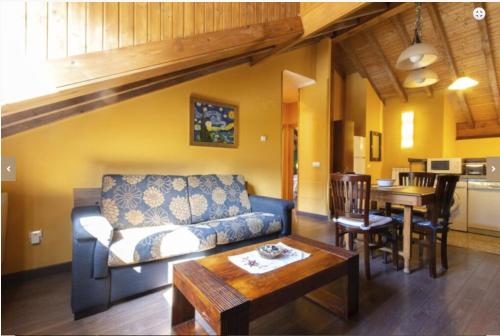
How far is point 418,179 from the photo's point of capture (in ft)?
9.21

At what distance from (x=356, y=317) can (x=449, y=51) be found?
481 centimetres

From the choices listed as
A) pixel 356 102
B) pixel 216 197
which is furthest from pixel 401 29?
pixel 216 197

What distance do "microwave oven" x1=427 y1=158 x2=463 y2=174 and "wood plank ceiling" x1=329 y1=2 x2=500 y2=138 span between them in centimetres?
149

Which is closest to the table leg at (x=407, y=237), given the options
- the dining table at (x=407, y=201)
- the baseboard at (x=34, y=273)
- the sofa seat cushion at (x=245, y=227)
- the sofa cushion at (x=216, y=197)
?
the dining table at (x=407, y=201)

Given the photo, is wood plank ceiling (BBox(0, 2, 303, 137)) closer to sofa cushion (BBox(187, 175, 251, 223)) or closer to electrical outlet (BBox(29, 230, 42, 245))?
electrical outlet (BBox(29, 230, 42, 245))

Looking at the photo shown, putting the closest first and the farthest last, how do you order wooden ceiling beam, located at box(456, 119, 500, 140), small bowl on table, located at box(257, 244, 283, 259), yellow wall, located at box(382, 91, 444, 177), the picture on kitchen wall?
1. small bowl on table, located at box(257, 244, 283, 259)
2. the picture on kitchen wall
3. wooden ceiling beam, located at box(456, 119, 500, 140)
4. yellow wall, located at box(382, 91, 444, 177)

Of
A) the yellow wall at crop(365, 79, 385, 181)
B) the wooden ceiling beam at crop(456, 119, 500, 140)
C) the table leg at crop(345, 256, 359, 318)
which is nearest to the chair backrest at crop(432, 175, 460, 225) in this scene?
the table leg at crop(345, 256, 359, 318)

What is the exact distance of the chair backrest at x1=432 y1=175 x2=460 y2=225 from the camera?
6.71 feet

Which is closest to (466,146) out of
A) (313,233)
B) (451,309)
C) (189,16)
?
(313,233)

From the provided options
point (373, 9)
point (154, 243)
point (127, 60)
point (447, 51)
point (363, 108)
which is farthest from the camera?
point (363, 108)

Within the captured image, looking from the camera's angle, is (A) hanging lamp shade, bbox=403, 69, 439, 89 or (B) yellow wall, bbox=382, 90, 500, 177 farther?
(B) yellow wall, bbox=382, 90, 500, 177

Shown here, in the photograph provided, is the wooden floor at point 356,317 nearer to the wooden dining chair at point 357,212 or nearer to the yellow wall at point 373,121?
the wooden dining chair at point 357,212

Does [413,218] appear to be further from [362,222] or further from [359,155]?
[359,155]

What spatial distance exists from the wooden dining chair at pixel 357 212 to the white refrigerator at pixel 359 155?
2478mm
